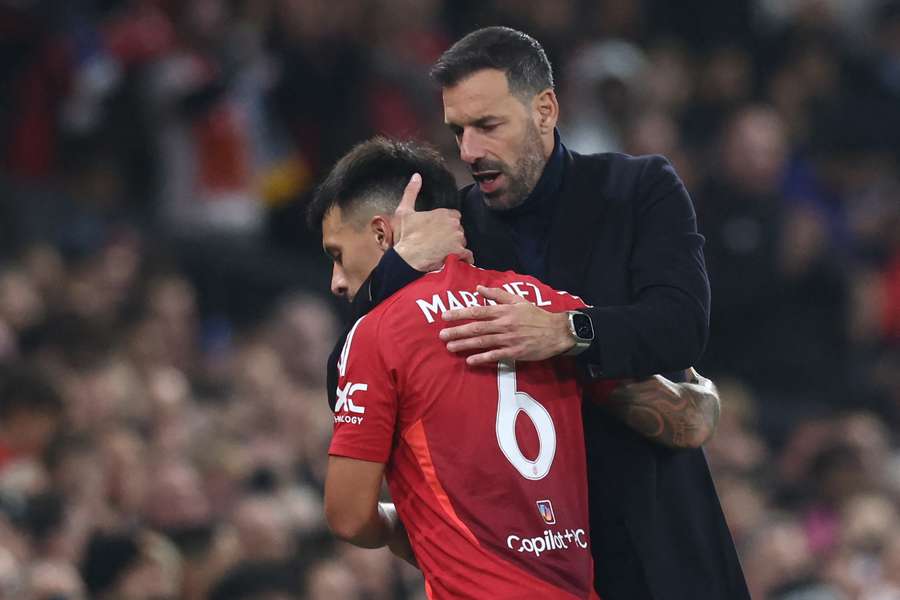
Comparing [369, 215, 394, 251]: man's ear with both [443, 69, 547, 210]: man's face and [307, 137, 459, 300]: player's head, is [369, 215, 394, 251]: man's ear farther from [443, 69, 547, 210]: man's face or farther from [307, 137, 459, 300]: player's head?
[443, 69, 547, 210]: man's face

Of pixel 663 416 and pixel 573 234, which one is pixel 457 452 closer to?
pixel 663 416

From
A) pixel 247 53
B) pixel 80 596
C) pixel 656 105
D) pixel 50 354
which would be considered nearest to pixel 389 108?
pixel 247 53

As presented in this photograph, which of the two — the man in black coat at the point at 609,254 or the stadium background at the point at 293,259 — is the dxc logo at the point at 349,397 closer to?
the man in black coat at the point at 609,254

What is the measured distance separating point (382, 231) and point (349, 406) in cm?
41

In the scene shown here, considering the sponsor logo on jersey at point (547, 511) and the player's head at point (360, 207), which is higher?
the player's head at point (360, 207)

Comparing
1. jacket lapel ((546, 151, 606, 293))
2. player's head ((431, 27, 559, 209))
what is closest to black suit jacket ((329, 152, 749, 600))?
jacket lapel ((546, 151, 606, 293))

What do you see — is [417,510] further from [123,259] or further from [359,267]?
[123,259]

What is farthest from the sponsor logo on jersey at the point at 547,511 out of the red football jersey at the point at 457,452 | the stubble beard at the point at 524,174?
the stubble beard at the point at 524,174

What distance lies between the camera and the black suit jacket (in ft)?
11.3

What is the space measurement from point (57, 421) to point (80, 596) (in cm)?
111

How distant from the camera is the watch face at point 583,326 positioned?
130 inches

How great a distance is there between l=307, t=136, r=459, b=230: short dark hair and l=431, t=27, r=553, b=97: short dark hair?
176 mm

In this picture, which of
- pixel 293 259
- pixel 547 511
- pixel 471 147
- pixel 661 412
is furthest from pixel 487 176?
pixel 293 259

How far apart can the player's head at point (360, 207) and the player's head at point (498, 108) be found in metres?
0.16
